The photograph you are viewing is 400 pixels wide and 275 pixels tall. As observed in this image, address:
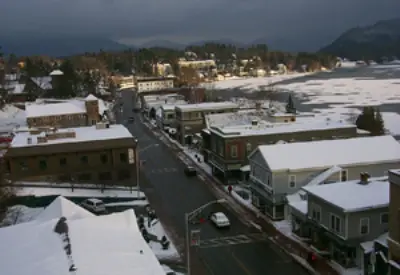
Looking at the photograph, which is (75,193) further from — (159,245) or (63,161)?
(159,245)

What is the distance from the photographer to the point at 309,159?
33125mm

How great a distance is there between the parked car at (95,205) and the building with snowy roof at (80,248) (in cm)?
1212

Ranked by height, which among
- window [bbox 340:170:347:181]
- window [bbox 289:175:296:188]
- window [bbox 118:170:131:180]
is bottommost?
window [bbox 118:170:131:180]

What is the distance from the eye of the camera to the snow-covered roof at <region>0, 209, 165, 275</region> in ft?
54.6

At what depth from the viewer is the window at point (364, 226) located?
79.9ft

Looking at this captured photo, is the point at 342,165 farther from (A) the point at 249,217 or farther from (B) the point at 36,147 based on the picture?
(B) the point at 36,147

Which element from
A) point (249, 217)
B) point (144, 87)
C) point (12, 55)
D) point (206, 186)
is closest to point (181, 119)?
point (206, 186)

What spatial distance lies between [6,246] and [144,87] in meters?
140

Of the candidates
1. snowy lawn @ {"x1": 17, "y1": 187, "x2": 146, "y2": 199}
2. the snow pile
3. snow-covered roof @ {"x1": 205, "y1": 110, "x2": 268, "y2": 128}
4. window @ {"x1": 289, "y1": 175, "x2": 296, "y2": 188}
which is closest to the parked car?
snowy lawn @ {"x1": 17, "y1": 187, "x2": 146, "y2": 199}

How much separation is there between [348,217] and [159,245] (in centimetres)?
1060

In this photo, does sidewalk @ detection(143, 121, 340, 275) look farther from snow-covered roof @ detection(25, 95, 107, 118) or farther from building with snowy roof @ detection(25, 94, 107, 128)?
snow-covered roof @ detection(25, 95, 107, 118)

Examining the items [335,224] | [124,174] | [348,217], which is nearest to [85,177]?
→ [124,174]

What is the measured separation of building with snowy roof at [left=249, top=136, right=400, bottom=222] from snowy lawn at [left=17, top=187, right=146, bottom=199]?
9.93m

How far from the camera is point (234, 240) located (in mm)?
29031
